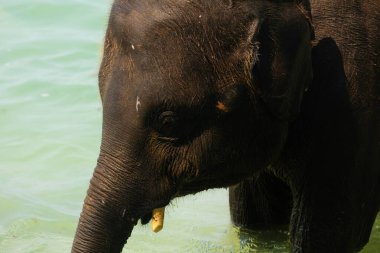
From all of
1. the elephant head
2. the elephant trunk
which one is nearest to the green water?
the elephant head

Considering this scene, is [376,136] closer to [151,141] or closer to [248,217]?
[151,141]

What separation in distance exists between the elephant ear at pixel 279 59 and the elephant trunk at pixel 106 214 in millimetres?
811

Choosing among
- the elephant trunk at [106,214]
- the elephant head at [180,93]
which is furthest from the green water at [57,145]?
the elephant trunk at [106,214]

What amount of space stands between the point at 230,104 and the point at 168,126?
12.9 inches

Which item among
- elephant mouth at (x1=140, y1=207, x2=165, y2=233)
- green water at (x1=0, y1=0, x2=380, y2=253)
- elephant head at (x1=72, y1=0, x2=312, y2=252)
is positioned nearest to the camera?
elephant head at (x1=72, y1=0, x2=312, y2=252)

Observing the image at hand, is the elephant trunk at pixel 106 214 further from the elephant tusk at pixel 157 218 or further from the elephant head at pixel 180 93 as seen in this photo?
the elephant tusk at pixel 157 218

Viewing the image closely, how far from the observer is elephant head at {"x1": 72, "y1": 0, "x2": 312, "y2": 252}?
4691 mm

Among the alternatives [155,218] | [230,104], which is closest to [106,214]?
[155,218]

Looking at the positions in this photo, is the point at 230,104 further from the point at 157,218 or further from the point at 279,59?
the point at 157,218

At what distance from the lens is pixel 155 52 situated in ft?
15.5

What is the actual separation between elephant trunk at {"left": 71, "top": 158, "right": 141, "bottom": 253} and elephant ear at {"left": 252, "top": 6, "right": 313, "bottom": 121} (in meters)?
0.81

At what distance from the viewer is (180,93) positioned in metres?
4.75

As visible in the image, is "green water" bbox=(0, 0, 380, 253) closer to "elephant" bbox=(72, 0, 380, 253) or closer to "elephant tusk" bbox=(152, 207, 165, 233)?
"elephant" bbox=(72, 0, 380, 253)

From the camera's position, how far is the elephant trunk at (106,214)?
15.0 ft
